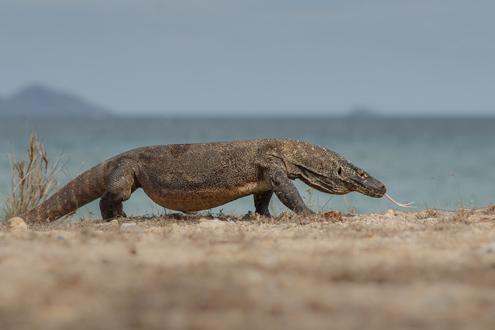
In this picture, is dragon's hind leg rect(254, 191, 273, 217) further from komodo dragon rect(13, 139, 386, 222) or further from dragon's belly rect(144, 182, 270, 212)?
dragon's belly rect(144, 182, 270, 212)

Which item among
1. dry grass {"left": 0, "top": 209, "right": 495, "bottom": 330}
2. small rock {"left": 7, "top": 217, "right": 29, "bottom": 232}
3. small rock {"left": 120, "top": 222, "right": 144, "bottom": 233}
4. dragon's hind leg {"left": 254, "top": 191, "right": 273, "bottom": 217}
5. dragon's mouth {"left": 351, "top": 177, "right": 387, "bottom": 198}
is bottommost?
dry grass {"left": 0, "top": 209, "right": 495, "bottom": 330}

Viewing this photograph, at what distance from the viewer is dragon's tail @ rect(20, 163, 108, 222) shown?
38.0 ft

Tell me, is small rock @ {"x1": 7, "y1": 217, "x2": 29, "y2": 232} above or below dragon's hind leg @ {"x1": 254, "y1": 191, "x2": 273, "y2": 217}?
below

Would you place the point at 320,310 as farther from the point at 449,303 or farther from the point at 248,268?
the point at 248,268

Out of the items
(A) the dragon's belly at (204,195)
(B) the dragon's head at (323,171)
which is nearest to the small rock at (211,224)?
(A) the dragon's belly at (204,195)

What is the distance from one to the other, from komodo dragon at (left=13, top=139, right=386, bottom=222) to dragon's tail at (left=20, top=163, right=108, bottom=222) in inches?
0.5

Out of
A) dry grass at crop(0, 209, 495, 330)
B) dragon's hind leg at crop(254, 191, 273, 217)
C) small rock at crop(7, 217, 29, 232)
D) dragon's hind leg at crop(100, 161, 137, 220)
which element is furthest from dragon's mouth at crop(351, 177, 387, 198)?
small rock at crop(7, 217, 29, 232)

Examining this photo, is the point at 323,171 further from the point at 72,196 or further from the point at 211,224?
the point at 72,196

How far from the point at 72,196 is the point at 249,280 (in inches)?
258

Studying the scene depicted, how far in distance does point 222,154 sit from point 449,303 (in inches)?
244

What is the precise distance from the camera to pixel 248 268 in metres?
6.11

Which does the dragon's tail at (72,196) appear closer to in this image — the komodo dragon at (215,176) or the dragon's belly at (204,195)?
the komodo dragon at (215,176)

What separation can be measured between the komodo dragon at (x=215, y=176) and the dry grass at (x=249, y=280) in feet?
8.33

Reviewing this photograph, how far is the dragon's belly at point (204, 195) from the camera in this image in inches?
431
